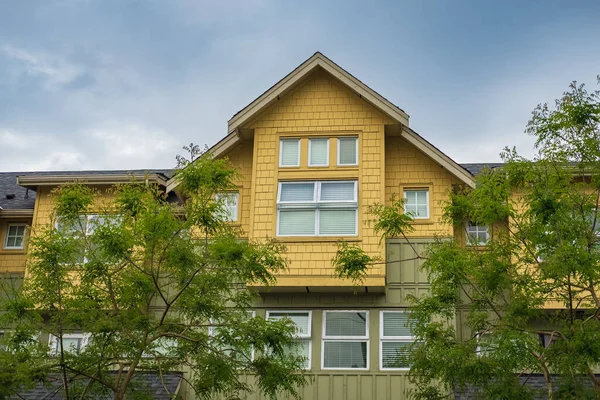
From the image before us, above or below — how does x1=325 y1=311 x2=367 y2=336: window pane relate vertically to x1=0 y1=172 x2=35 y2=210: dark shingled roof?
below

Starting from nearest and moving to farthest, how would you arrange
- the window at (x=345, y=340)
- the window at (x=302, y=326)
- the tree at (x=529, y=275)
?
the tree at (x=529, y=275) < the window at (x=345, y=340) < the window at (x=302, y=326)

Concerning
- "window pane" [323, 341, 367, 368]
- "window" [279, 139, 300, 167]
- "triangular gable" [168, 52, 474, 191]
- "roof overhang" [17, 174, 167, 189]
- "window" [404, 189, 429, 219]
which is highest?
"triangular gable" [168, 52, 474, 191]

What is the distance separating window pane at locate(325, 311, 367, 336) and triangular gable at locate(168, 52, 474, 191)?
487 cm

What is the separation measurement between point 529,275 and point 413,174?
7899mm

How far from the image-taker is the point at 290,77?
977 inches

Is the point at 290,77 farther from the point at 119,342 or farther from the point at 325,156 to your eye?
the point at 119,342

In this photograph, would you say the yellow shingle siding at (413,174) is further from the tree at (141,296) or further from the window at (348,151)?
the tree at (141,296)

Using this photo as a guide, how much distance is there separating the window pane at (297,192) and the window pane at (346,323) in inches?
131

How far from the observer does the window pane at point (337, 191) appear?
79.0 feet

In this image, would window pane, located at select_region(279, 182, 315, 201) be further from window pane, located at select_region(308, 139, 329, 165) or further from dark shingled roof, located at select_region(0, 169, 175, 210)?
dark shingled roof, located at select_region(0, 169, 175, 210)

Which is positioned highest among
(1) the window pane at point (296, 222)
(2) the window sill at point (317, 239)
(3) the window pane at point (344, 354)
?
(1) the window pane at point (296, 222)

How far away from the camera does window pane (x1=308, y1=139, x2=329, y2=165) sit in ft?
80.9

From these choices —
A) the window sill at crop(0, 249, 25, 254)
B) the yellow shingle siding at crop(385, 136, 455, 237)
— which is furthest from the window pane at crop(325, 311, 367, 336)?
the window sill at crop(0, 249, 25, 254)

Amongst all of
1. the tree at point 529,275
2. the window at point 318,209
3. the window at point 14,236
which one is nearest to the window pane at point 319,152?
the window at point 318,209
